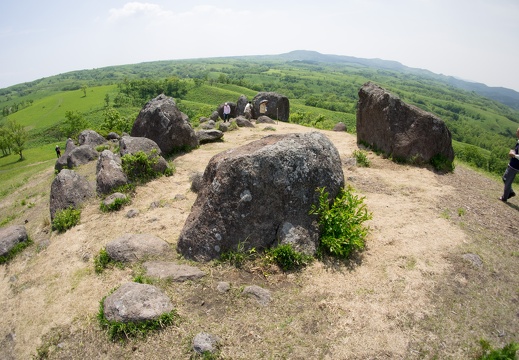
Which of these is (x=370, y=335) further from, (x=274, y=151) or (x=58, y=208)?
(x=58, y=208)

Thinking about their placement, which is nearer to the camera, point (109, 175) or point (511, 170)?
point (511, 170)

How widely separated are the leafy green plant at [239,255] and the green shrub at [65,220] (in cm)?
693

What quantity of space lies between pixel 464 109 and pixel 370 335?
225m

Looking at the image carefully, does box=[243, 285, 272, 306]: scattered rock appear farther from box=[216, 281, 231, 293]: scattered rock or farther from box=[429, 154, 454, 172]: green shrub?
box=[429, 154, 454, 172]: green shrub

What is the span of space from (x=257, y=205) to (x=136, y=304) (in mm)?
3865

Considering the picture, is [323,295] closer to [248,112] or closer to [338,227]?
[338,227]

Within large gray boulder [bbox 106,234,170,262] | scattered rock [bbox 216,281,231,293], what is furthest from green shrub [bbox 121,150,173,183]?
scattered rock [bbox 216,281,231,293]

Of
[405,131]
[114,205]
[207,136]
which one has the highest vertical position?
[405,131]

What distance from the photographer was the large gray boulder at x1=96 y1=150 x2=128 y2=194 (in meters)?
13.6

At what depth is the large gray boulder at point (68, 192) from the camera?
12.8 meters

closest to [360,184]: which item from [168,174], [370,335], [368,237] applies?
[368,237]

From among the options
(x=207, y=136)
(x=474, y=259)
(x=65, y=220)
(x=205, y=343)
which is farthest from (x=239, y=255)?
(x=207, y=136)

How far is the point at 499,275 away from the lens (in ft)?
26.1

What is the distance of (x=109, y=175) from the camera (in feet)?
45.5
